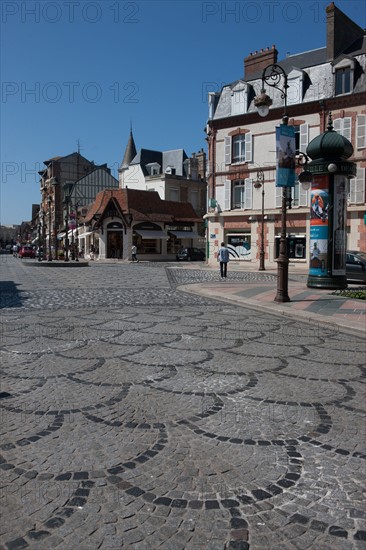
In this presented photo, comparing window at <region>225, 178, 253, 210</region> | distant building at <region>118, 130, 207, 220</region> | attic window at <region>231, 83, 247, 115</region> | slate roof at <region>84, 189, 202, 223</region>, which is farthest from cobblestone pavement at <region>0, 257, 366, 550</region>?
distant building at <region>118, 130, 207, 220</region>

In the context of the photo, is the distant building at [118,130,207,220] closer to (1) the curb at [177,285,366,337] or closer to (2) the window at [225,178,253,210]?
(2) the window at [225,178,253,210]

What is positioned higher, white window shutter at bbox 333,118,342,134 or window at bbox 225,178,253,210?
white window shutter at bbox 333,118,342,134

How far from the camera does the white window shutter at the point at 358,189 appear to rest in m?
28.9

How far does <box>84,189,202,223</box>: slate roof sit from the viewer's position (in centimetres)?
4644

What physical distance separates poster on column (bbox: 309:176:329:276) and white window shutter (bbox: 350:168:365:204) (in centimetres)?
1561

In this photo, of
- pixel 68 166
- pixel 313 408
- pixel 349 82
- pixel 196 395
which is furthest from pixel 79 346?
pixel 68 166

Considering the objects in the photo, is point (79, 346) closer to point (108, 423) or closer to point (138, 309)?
point (108, 423)

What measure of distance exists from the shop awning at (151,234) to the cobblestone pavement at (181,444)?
39.4 meters

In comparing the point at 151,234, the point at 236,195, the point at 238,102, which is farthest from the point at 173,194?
the point at 238,102

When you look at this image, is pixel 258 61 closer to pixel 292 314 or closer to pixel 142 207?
pixel 142 207

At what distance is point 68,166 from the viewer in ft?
260

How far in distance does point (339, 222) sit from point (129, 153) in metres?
52.3

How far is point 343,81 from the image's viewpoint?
1166 inches

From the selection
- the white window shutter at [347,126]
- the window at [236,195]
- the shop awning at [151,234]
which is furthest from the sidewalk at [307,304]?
the shop awning at [151,234]
